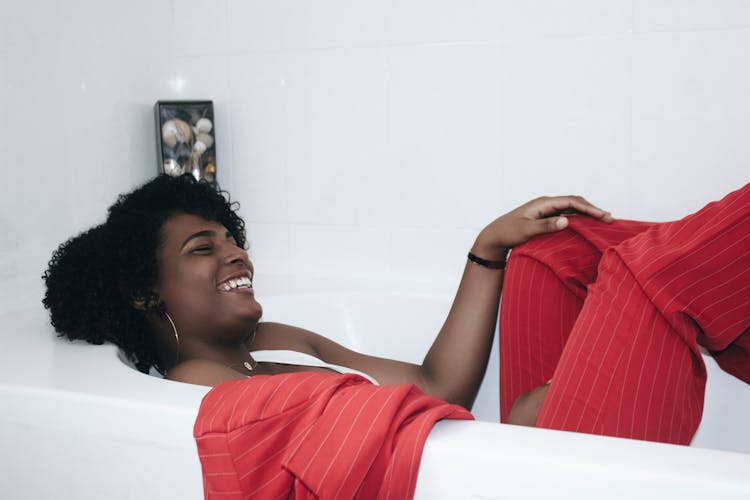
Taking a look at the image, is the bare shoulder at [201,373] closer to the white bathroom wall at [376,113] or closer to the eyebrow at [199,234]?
the eyebrow at [199,234]

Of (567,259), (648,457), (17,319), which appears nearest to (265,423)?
(648,457)

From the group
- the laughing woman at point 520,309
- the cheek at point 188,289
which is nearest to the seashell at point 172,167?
the laughing woman at point 520,309

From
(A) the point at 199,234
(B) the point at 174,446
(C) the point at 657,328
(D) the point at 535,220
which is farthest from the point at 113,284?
(C) the point at 657,328

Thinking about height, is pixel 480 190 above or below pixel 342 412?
above

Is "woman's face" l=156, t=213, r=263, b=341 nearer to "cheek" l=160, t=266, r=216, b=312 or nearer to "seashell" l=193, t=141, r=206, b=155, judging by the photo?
"cheek" l=160, t=266, r=216, b=312

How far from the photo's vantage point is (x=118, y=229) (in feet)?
4.13

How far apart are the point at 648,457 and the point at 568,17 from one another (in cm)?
113

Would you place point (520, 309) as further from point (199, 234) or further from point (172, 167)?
point (172, 167)

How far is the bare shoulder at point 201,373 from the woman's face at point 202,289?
6.3 inches

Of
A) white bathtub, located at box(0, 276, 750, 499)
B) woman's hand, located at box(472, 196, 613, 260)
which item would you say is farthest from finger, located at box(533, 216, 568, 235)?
white bathtub, located at box(0, 276, 750, 499)

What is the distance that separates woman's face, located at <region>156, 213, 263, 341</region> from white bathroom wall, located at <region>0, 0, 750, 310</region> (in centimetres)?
43

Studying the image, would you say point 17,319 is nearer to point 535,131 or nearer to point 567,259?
point 567,259

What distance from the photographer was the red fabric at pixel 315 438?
742 millimetres

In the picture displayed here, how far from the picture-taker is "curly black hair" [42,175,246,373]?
1196mm
